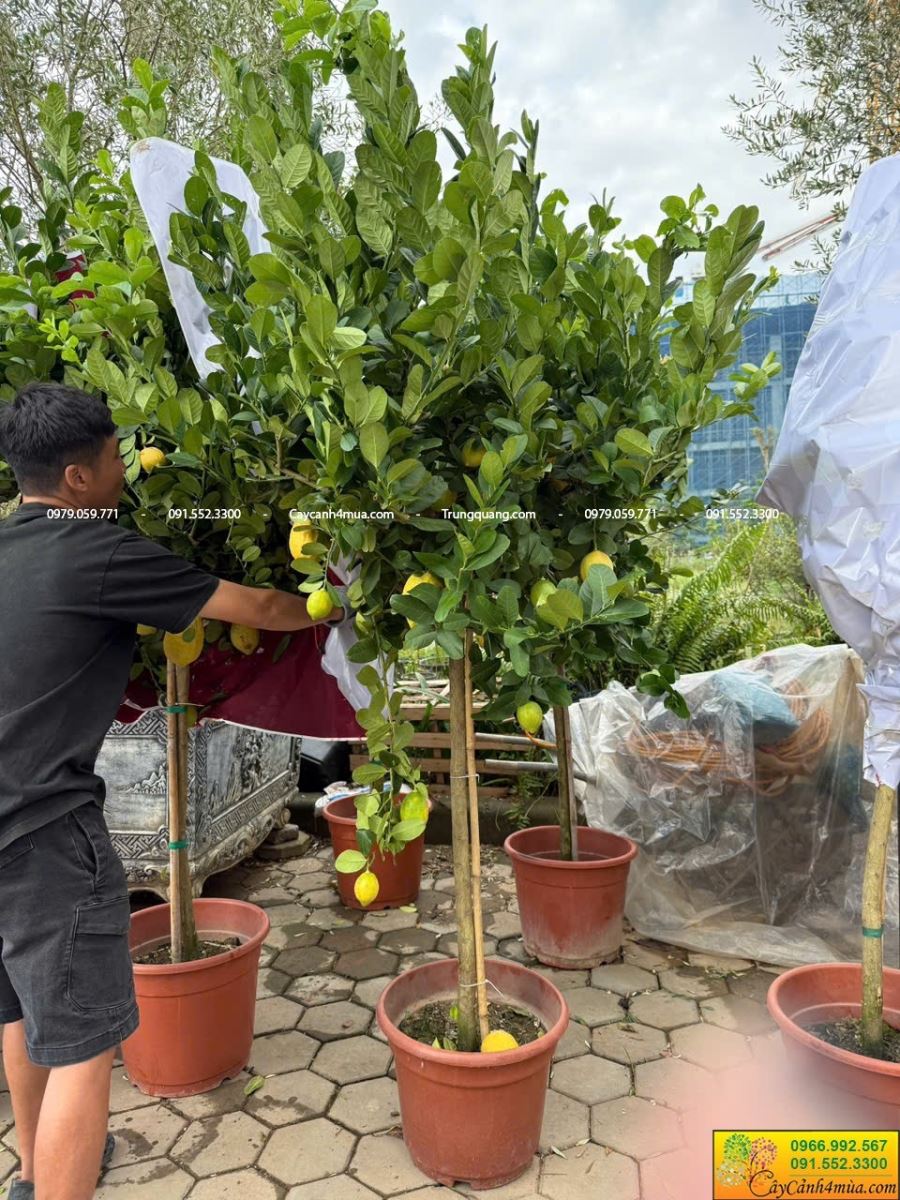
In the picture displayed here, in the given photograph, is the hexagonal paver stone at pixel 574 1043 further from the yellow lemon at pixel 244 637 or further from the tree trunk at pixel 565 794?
the yellow lemon at pixel 244 637

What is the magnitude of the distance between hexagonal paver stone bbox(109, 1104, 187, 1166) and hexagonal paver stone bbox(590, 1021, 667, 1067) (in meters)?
1.26

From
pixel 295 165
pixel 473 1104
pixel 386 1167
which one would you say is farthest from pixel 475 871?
pixel 295 165

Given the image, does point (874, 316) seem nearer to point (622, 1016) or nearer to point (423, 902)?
point (622, 1016)

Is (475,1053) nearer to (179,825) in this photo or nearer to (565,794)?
(179,825)

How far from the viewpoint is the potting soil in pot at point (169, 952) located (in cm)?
250

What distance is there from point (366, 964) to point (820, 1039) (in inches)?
69.4

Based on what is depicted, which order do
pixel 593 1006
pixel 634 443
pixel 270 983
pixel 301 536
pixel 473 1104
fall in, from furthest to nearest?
pixel 270 983, pixel 593 1006, pixel 473 1104, pixel 301 536, pixel 634 443

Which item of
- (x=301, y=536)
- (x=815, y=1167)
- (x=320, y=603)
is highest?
(x=301, y=536)

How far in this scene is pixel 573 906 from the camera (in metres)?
3.09

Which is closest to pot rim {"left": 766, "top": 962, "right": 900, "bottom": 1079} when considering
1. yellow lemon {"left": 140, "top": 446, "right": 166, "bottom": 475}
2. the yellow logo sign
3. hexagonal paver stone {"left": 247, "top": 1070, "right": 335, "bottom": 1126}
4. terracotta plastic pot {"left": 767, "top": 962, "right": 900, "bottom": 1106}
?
terracotta plastic pot {"left": 767, "top": 962, "right": 900, "bottom": 1106}

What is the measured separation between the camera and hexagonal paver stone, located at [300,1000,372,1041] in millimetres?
2777

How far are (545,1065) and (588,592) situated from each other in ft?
3.87

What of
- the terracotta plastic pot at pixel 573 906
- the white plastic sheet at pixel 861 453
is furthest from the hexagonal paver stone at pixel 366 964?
the white plastic sheet at pixel 861 453

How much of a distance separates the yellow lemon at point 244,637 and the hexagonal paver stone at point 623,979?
5.92 feet
